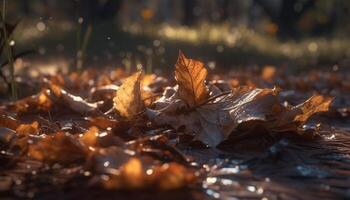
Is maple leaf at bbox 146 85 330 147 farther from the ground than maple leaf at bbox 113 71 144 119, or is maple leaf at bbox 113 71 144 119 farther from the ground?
maple leaf at bbox 113 71 144 119

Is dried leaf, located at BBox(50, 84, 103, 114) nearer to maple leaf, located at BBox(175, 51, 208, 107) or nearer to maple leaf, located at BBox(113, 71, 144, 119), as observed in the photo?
maple leaf, located at BBox(113, 71, 144, 119)

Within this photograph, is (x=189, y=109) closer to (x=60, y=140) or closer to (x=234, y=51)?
(x=60, y=140)

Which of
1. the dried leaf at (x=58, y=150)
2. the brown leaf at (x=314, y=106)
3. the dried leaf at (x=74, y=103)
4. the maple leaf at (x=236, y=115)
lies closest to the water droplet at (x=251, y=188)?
the maple leaf at (x=236, y=115)

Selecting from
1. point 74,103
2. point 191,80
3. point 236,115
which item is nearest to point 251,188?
point 236,115

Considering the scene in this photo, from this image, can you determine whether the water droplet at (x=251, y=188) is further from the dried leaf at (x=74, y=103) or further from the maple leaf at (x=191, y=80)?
the dried leaf at (x=74, y=103)

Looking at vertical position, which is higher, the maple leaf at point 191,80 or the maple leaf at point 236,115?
the maple leaf at point 191,80

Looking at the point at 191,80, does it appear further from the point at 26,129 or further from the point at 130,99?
the point at 26,129

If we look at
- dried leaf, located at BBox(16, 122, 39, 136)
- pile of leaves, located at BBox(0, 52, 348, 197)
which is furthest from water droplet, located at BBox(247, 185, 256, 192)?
dried leaf, located at BBox(16, 122, 39, 136)
